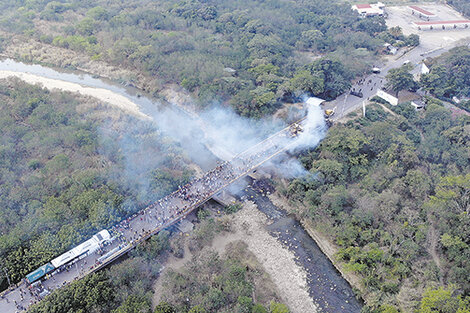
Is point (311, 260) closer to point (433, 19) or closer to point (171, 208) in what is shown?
point (171, 208)

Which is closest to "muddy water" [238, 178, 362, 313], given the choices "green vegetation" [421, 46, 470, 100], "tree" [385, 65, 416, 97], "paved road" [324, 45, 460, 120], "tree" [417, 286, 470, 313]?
"tree" [417, 286, 470, 313]

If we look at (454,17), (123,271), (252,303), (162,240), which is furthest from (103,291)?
(454,17)

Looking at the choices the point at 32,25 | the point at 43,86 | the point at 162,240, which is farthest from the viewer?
the point at 32,25

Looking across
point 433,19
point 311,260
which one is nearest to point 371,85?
point 311,260

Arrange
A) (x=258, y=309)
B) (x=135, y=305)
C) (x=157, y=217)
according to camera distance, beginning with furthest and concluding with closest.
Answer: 1. (x=157, y=217)
2. (x=258, y=309)
3. (x=135, y=305)

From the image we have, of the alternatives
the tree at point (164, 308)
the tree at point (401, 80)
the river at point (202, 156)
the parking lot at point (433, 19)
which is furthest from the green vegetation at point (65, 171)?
the parking lot at point (433, 19)

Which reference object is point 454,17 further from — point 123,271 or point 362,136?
point 123,271
